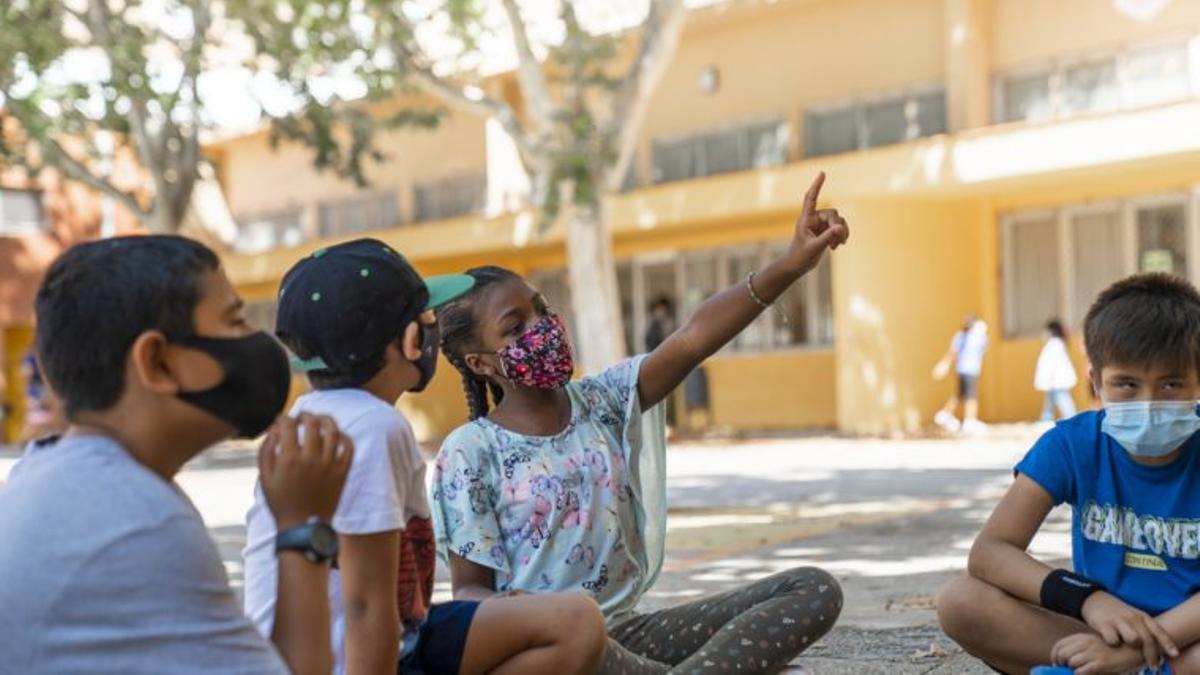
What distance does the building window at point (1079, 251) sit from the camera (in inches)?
751

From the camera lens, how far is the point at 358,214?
95.0 ft

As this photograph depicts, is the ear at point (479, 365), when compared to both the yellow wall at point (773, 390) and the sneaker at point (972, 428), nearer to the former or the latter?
the sneaker at point (972, 428)

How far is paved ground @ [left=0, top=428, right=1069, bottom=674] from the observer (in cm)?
532

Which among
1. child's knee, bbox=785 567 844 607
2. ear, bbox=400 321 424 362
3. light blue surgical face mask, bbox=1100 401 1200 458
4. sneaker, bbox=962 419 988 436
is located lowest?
sneaker, bbox=962 419 988 436

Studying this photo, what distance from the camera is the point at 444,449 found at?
391 centimetres

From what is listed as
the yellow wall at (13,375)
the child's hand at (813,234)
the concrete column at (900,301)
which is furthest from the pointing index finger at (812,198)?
the yellow wall at (13,375)

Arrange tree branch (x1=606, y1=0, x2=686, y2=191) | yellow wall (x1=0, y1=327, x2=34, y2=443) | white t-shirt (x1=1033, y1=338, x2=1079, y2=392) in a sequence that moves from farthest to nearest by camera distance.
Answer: yellow wall (x1=0, y1=327, x2=34, y2=443), white t-shirt (x1=1033, y1=338, x2=1079, y2=392), tree branch (x1=606, y1=0, x2=686, y2=191)

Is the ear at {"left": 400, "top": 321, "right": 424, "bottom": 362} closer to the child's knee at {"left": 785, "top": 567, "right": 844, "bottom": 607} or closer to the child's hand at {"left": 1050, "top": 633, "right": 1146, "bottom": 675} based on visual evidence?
the child's knee at {"left": 785, "top": 567, "right": 844, "bottom": 607}

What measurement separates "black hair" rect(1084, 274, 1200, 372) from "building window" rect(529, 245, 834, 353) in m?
17.1

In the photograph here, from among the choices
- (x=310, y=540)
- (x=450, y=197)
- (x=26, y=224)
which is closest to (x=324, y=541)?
(x=310, y=540)

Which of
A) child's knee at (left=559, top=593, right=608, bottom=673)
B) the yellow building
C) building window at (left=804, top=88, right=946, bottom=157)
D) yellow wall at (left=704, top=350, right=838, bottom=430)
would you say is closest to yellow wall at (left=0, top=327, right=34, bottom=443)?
the yellow building

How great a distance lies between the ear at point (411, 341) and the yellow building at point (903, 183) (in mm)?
15252

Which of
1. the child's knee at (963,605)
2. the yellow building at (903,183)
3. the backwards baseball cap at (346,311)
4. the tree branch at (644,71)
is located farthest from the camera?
the yellow building at (903,183)

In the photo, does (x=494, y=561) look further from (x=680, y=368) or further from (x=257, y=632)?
(x=257, y=632)
